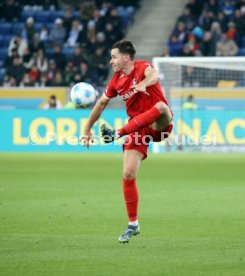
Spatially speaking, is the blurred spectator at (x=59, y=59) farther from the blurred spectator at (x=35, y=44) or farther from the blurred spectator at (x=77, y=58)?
the blurred spectator at (x=35, y=44)

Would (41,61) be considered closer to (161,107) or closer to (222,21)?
(222,21)

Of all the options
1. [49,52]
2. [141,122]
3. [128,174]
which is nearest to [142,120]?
[141,122]

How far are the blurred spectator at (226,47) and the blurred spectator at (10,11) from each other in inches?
316

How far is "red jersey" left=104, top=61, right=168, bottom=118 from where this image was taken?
9.70m

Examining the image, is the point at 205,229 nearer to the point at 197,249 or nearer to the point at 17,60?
the point at 197,249

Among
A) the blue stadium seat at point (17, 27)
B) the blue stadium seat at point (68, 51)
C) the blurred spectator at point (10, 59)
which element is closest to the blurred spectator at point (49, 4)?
the blue stadium seat at point (17, 27)

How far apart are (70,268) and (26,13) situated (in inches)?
1046

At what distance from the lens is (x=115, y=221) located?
11.2 metres

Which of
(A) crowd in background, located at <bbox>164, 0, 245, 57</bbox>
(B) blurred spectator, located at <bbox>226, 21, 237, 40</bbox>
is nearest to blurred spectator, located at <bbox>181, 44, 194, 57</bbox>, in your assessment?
(A) crowd in background, located at <bbox>164, 0, 245, 57</bbox>

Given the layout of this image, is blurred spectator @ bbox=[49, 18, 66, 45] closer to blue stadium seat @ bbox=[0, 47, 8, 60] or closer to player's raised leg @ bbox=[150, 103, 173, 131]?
blue stadium seat @ bbox=[0, 47, 8, 60]

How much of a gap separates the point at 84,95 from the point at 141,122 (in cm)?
97

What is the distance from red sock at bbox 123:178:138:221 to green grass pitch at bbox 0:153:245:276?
0.90 feet

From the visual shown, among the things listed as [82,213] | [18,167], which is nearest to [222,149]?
[18,167]

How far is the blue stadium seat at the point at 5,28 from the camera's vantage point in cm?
3288
